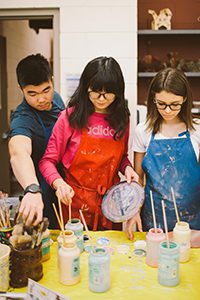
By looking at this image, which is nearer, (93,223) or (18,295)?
(18,295)

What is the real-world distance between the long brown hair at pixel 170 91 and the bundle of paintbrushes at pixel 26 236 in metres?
0.88

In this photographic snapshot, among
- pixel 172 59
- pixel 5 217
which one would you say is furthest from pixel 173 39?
pixel 5 217

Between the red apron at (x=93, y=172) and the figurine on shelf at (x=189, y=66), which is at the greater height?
the figurine on shelf at (x=189, y=66)

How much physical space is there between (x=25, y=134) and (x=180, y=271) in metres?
0.93

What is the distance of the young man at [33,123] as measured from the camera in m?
1.62

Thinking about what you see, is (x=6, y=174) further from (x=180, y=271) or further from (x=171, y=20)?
(x=180, y=271)

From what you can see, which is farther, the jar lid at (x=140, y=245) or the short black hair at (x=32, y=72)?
the short black hair at (x=32, y=72)

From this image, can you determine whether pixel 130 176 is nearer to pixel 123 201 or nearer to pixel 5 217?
pixel 123 201

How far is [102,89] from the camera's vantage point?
5.47 feet

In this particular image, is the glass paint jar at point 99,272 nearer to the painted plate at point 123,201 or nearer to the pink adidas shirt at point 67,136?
the painted plate at point 123,201

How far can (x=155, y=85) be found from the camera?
1837 mm

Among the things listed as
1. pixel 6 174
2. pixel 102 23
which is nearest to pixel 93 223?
pixel 102 23

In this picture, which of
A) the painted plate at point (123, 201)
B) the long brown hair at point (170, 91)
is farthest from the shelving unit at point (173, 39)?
the painted plate at point (123, 201)

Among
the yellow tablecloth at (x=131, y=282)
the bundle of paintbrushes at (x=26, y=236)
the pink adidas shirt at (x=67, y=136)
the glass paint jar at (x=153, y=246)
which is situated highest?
the pink adidas shirt at (x=67, y=136)
